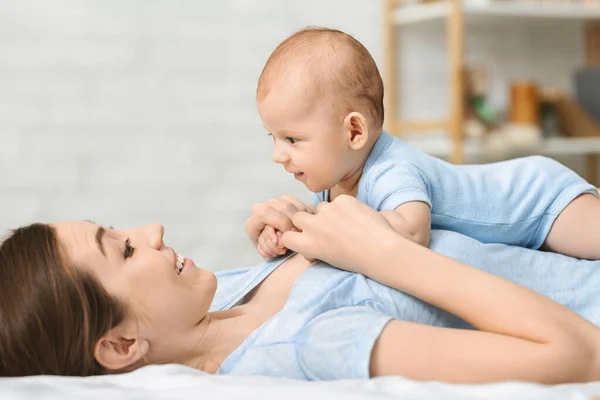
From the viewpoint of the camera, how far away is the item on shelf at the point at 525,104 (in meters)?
3.57

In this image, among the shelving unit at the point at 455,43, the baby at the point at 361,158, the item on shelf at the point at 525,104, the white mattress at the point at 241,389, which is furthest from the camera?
the item on shelf at the point at 525,104

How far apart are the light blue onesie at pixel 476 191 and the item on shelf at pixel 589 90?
2331 millimetres

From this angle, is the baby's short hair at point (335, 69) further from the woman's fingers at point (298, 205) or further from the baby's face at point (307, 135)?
the woman's fingers at point (298, 205)

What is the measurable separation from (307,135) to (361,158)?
11 cm

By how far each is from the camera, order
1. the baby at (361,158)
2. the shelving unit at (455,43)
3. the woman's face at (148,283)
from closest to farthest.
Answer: the woman's face at (148,283) → the baby at (361,158) → the shelving unit at (455,43)

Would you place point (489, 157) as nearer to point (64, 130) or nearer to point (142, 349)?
point (64, 130)

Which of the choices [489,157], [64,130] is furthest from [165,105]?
[489,157]

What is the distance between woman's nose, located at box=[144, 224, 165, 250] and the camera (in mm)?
1177

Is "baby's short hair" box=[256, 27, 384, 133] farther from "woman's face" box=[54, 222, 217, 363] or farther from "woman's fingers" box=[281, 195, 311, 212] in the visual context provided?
"woman's face" box=[54, 222, 217, 363]

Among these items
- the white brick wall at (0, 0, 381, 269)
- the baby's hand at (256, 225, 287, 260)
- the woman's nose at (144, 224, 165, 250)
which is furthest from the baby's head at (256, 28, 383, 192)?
the white brick wall at (0, 0, 381, 269)

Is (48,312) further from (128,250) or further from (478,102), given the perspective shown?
(478,102)

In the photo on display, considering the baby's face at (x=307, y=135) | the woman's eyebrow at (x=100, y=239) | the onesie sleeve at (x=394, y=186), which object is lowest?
the woman's eyebrow at (x=100, y=239)

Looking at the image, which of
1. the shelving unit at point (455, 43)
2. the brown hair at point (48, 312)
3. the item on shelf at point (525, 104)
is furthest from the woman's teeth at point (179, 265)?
the item on shelf at point (525, 104)

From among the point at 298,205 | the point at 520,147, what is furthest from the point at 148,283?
the point at 520,147
